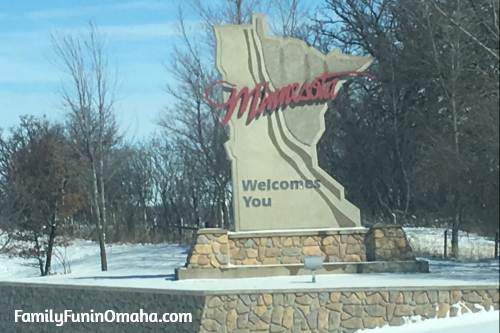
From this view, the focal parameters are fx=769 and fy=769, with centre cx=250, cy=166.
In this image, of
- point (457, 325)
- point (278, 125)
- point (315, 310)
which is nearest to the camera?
point (457, 325)

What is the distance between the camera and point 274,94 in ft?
61.3

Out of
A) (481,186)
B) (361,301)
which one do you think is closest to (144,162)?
(361,301)

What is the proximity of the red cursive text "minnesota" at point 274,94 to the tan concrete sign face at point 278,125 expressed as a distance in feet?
0.08

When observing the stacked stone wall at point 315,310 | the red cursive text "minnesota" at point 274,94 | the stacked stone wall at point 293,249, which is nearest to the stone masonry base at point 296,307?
the stacked stone wall at point 315,310

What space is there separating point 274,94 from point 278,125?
0.76 metres

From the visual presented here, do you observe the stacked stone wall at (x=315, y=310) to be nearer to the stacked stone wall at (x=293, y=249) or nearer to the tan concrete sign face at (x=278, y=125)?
the stacked stone wall at (x=293, y=249)

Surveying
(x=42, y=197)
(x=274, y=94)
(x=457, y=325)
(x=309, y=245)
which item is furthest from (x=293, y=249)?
(x=42, y=197)

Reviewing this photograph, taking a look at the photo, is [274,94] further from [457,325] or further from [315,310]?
[457,325]

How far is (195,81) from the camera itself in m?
32.3

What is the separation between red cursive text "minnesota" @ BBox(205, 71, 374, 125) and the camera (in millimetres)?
18625

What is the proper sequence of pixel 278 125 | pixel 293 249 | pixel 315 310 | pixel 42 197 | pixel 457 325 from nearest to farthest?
pixel 457 325
pixel 315 310
pixel 293 249
pixel 278 125
pixel 42 197

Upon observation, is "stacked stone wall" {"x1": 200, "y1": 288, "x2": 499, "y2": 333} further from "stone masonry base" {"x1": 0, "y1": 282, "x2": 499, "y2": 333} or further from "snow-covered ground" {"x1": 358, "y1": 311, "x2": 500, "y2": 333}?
"snow-covered ground" {"x1": 358, "y1": 311, "x2": 500, "y2": 333}

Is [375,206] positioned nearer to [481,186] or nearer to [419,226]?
[419,226]

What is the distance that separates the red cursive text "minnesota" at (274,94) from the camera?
733 inches
